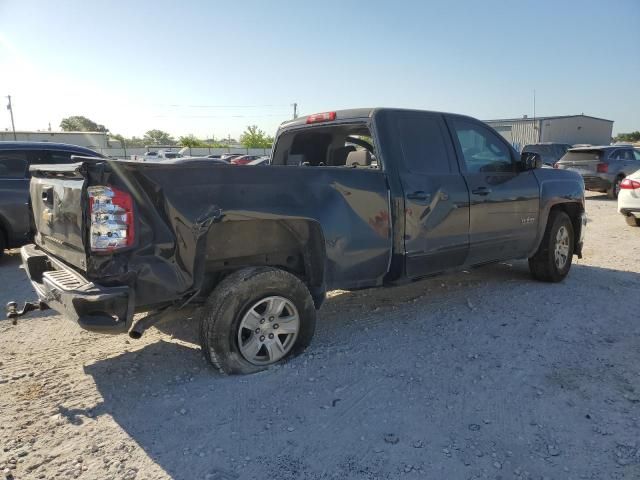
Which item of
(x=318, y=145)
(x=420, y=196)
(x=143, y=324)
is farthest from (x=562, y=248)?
(x=143, y=324)

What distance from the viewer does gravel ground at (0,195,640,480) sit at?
2.54 m

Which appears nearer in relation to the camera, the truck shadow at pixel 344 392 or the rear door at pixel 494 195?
the truck shadow at pixel 344 392

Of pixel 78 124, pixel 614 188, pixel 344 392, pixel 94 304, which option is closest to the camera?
pixel 94 304

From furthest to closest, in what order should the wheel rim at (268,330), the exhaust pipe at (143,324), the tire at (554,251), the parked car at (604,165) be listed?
the parked car at (604,165)
the tire at (554,251)
the wheel rim at (268,330)
the exhaust pipe at (143,324)

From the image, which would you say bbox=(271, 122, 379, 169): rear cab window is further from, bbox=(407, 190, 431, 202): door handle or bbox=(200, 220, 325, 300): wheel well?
bbox=(200, 220, 325, 300): wheel well

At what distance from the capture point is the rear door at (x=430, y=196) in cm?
422

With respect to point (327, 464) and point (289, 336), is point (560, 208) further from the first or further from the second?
point (327, 464)

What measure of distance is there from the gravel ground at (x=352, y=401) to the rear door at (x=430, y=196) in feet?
2.18

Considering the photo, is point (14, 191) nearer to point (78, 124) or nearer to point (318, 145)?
point (318, 145)

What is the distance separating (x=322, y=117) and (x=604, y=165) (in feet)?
47.6

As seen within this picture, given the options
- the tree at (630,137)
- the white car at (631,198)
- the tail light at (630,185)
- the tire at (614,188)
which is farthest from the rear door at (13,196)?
the tree at (630,137)

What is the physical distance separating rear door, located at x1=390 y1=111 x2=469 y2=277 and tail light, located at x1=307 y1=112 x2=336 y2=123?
66cm

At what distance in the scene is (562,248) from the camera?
19.7ft

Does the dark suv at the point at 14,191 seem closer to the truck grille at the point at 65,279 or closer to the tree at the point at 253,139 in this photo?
the truck grille at the point at 65,279
